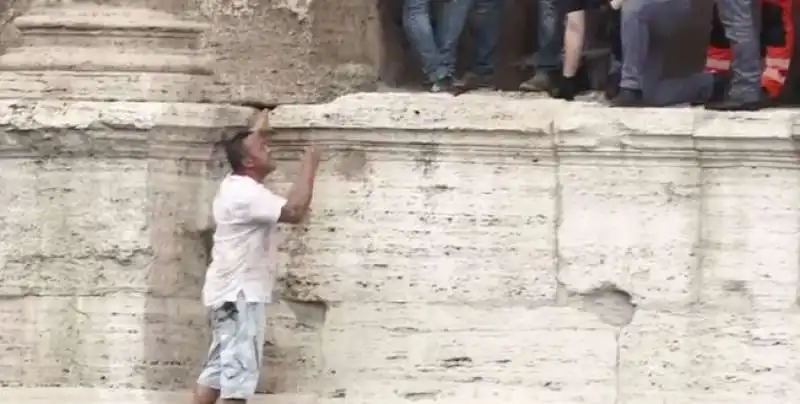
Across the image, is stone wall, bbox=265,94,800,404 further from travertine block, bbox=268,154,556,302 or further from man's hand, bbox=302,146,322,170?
man's hand, bbox=302,146,322,170

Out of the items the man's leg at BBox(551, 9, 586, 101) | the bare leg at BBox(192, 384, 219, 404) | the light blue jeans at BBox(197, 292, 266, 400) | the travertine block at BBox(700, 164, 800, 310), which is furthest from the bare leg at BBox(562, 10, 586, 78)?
the bare leg at BBox(192, 384, 219, 404)

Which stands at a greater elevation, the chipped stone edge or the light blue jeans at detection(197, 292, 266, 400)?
the chipped stone edge

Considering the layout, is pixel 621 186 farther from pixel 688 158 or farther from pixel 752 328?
pixel 752 328

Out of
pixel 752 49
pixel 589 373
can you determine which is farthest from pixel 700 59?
pixel 589 373

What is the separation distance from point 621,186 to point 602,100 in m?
0.52

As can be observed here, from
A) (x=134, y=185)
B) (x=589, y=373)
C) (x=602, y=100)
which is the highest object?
(x=602, y=100)

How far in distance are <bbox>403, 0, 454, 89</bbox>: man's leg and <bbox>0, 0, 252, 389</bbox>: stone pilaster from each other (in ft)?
3.08

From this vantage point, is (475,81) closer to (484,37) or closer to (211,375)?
(484,37)

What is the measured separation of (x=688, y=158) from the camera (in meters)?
5.81

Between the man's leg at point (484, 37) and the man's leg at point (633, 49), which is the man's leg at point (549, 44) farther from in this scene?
the man's leg at point (633, 49)

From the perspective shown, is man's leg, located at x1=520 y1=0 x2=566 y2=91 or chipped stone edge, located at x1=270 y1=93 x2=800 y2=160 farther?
man's leg, located at x1=520 y1=0 x2=566 y2=91

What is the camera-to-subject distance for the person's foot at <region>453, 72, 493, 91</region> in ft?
22.0

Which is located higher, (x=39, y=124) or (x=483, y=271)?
(x=39, y=124)

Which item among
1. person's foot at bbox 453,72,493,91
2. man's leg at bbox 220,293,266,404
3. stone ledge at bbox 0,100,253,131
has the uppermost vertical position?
person's foot at bbox 453,72,493,91
